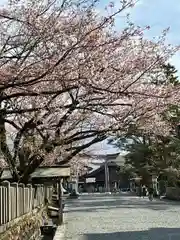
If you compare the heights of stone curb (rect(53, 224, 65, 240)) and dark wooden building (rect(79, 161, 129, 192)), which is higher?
dark wooden building (rect(79, 161, 129, 192))

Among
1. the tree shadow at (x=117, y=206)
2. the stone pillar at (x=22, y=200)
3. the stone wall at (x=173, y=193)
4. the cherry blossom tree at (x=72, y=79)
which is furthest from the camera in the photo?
the stone wall at (x=173, y=193)

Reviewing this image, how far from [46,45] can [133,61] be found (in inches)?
129

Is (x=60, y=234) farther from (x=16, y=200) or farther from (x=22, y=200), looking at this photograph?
(x=16, y=200)

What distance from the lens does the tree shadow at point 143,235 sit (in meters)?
11.6

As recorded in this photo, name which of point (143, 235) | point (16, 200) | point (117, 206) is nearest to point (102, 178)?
point (117, 206)

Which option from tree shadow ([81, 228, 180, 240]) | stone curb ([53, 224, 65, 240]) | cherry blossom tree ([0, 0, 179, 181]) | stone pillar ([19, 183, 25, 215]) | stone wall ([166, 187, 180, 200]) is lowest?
stone curb ([53, 224, 65, 240])

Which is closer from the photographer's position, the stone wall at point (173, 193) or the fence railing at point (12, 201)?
the fence railing at point (12, 201)

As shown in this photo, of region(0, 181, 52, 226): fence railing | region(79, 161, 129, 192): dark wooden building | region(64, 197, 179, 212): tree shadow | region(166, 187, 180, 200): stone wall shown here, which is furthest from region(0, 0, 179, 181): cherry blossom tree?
region(79, 161, 129, 192): dark wooden building

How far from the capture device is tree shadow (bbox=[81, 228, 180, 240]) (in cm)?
1164

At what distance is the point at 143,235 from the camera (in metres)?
12.2

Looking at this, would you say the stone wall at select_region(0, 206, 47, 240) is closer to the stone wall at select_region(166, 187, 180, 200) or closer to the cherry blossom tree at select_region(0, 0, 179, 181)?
the cherry blossom tree at select_region(0, 0, 179, 181)

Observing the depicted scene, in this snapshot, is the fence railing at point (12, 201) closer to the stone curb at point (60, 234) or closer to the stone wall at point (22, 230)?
the stone wall at point (22, 230)

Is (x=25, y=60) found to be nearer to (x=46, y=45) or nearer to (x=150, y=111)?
(x=46, y=45)

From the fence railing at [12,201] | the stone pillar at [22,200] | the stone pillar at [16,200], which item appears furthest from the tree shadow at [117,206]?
the stone pillar at [16,200]
